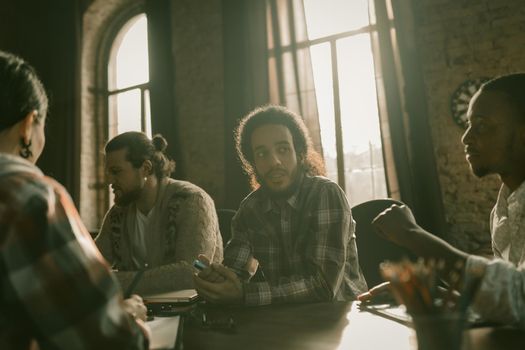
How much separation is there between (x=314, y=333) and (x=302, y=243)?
0.73 m

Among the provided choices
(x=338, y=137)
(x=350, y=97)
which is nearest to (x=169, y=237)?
(x=338, y=137)

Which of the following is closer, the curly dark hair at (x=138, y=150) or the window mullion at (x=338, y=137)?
the curly dark hair at (x=138, y=150)

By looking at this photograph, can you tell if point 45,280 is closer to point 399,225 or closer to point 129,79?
point 399,225

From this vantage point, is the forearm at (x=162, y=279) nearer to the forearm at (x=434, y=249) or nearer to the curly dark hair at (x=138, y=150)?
the curly dark hair at (x=138, y=150)

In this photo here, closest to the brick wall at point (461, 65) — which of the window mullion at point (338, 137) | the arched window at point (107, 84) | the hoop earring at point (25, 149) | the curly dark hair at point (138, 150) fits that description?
the window mullion at point (338, 137)

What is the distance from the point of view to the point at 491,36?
3.35 meters

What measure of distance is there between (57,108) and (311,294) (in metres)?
4.92

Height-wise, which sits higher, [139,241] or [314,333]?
[139,241]

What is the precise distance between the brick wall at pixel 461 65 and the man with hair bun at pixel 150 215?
6.89 feet

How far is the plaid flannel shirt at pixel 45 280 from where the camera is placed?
610 mm

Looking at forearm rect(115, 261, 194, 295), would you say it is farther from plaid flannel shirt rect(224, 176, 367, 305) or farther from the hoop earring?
the hoop earring

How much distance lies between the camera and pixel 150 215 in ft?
7.63

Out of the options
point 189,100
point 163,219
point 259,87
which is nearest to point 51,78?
point 189,100

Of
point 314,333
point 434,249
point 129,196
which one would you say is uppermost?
point 129,196
